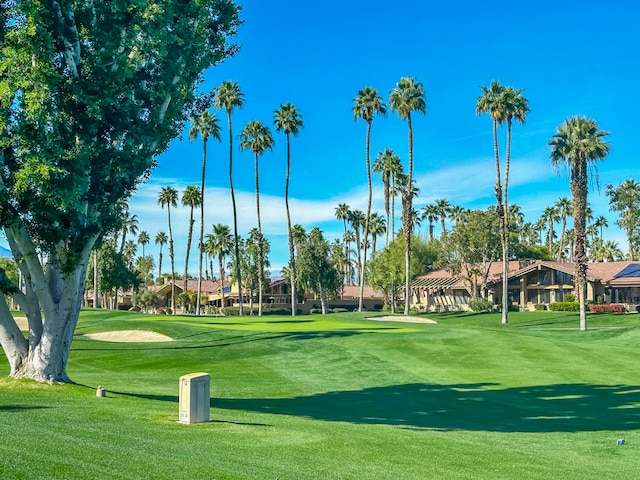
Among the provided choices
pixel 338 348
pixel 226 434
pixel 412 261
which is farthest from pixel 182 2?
pixel 412 261

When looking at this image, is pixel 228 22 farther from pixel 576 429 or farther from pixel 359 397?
pixel 576 429

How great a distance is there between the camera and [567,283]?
8462cm

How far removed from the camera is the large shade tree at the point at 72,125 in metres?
17.0

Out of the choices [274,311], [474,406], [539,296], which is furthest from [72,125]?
[274,311]

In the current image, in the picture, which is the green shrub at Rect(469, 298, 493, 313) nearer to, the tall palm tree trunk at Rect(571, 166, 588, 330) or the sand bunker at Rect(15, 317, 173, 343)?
the tall palm tree trunk at Rect(571, 166, 588, 330)

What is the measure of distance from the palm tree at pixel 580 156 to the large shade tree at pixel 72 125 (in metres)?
44.2

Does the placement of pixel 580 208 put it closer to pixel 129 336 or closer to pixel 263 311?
pixel 129 336

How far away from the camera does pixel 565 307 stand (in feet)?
254

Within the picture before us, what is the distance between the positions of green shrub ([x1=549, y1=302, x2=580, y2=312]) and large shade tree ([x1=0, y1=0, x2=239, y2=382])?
65431mm

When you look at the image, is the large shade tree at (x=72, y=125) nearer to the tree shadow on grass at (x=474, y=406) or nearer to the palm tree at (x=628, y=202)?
the tree shadow on grass at (x=474, y=406)

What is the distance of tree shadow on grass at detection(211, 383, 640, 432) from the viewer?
61.8 feet

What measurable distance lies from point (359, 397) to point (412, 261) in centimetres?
7659

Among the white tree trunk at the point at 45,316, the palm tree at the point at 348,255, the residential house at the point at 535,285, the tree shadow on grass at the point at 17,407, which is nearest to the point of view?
the tree shadow on grass at the point at 17,407

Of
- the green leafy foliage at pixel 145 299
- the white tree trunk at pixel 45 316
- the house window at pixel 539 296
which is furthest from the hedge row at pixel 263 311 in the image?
the white tree trunk at pixel 45 316
